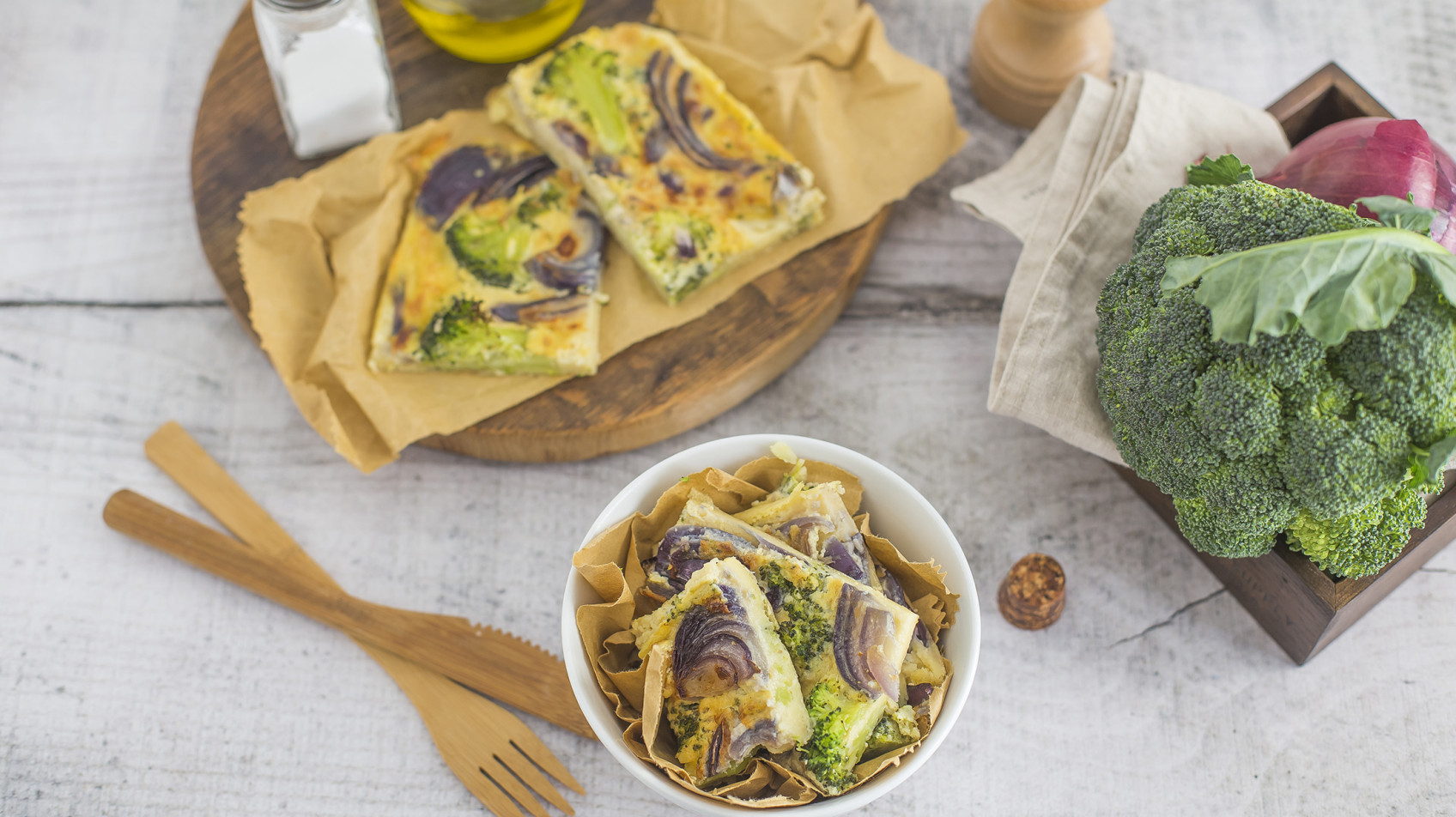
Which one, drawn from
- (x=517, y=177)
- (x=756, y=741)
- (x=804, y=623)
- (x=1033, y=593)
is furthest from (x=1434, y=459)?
(x=517, y=177)

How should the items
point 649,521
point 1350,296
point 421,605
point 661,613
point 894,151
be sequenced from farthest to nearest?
1. point 894,151
2. point 421,605
3. point 649,521
4. point 661,613
5. point 1350,296

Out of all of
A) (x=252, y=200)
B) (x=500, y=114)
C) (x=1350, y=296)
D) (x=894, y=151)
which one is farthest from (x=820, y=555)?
(x=252, y=200)

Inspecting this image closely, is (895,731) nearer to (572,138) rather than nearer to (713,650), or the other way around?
(713,650)

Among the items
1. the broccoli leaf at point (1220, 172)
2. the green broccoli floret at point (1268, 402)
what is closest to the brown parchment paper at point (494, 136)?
the broccoli leaf at point (1220, 172)

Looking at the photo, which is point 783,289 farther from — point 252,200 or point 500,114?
point 252,200

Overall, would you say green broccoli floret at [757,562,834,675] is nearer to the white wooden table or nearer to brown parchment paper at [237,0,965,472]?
the white wooden table

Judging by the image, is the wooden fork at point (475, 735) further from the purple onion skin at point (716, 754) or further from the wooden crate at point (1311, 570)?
the wooden crate at point (1311, 570)

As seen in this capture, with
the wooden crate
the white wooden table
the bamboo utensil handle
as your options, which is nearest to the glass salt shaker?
the white wooden table
